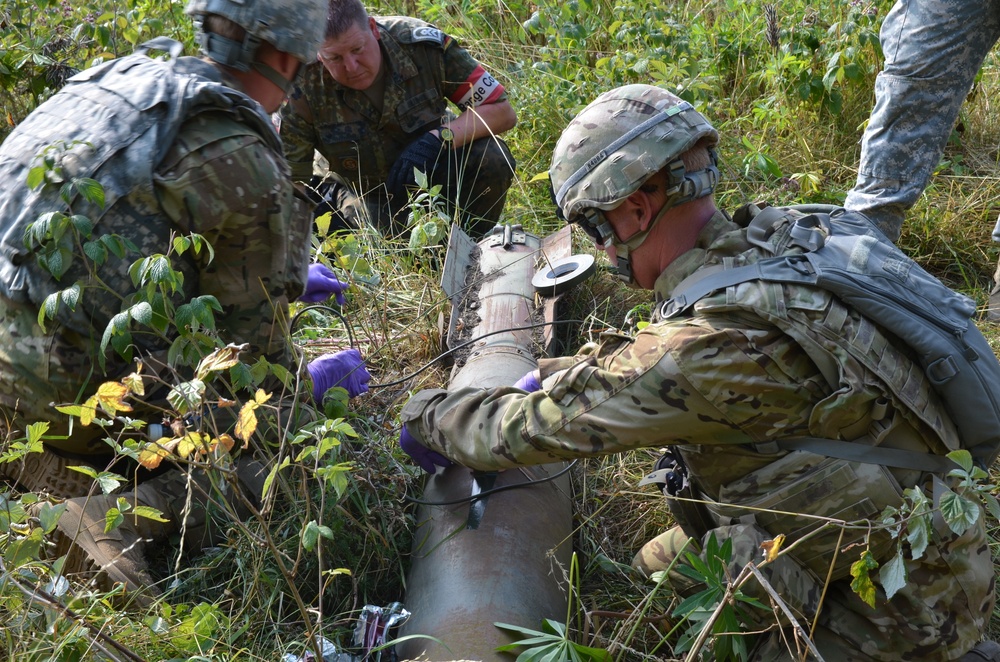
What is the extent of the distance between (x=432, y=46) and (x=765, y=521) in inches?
139

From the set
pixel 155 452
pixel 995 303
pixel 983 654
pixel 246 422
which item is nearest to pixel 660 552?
pixel 983 654

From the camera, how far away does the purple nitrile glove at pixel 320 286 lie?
12.0 ft

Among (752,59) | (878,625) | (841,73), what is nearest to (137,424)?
(878,625)

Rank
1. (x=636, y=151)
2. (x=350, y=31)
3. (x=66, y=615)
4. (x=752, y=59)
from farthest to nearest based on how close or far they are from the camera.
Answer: (x=752, y=59)
(x=350, y=31)
(x=636, y=151)
(x=66, y=615)

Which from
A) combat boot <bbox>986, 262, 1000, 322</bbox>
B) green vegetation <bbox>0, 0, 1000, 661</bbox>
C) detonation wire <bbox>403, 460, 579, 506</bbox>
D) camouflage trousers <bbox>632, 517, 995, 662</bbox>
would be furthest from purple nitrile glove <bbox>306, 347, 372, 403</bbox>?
combat boot <bbox>986, 262, 1000, 322</bbox>

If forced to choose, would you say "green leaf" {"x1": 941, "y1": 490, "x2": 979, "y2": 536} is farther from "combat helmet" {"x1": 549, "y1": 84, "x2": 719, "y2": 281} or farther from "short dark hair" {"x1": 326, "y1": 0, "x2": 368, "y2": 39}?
"short dark hair" {"x1": 326, "y1": 0, "x2": 368, "y2": 39}

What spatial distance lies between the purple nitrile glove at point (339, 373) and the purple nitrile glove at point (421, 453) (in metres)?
0.50

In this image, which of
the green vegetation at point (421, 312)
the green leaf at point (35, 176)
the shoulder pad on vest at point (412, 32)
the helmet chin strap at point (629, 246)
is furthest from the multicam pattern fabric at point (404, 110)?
the green leaf at point (35, 176)

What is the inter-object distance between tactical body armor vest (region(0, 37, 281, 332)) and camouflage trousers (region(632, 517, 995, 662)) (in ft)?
5.71

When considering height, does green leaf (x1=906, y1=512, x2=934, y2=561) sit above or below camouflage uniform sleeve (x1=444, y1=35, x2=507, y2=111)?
above

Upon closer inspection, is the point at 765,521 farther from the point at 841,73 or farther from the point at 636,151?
the point at 841,73

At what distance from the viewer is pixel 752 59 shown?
18.7ft

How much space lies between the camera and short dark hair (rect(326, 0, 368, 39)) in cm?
455

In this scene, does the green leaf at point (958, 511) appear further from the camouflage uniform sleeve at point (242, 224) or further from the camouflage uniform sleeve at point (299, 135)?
the camouflage uniform sleeve at point (299, 135)
